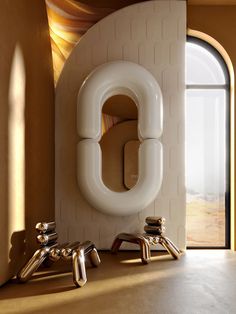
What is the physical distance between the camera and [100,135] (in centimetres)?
246

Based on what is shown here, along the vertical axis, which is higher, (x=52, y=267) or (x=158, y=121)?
(x=158, y=121)

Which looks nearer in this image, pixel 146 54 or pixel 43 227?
pixel 43 227

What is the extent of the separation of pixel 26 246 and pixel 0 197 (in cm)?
51

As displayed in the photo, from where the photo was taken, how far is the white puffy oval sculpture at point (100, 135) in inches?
95.0

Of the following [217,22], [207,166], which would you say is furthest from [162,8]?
[207,166]

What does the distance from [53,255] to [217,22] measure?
80.7 inches

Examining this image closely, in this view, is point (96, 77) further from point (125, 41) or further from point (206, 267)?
point (206, 267)

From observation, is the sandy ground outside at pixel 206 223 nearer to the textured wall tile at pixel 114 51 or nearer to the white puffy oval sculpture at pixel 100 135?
the white puffy oval sculpture at pixel 100 135

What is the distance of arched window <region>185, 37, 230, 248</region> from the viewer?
2898mm

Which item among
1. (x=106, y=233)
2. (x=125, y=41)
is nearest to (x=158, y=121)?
(x=125, y=41)

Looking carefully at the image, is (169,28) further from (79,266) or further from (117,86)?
(79,266)

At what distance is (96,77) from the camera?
2.44 meters

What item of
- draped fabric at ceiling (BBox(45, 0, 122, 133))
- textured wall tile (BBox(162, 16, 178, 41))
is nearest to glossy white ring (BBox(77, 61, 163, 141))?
draped fabric at ceiling (BBox(45, 0, 122, 133))

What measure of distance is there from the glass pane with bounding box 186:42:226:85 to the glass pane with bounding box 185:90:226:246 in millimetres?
85
